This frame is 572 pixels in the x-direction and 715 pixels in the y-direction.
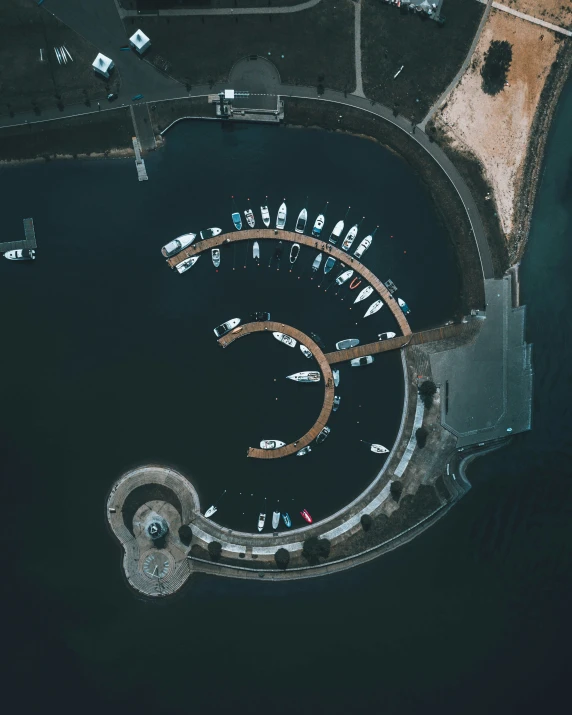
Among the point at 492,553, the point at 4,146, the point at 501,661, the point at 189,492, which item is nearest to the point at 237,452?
the point at 189,492

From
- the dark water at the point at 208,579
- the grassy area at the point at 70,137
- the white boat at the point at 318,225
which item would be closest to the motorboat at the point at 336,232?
the white boat at the point at 318,225

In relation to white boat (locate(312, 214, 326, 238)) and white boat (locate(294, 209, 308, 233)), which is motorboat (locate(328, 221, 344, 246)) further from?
white boat (locate(294, 209, 308, 233))

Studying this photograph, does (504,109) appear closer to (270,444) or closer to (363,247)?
(363,247)

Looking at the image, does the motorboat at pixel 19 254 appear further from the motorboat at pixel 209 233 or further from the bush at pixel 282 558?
the bush at pixel 282 558

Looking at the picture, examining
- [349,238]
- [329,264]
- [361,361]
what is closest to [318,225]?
[349,238]

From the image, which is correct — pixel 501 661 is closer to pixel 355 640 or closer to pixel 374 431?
pixel 355 640

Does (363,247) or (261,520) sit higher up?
(363,247)
